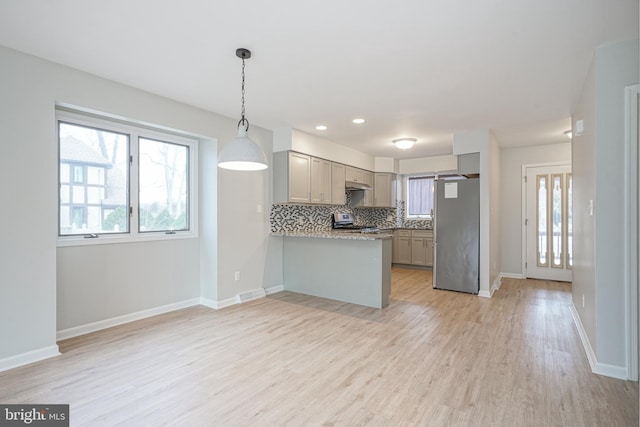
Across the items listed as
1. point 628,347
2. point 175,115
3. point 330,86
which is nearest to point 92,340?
point 175,115

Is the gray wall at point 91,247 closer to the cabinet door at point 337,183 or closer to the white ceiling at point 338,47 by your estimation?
the white ceiling at point 338,47

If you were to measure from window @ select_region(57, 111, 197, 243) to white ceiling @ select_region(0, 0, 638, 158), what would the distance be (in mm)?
660

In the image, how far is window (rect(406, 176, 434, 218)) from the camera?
7645mm

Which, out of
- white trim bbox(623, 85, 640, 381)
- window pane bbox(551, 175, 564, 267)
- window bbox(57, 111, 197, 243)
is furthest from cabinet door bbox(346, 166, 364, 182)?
white trim bbox(623, 85, 640, 381)

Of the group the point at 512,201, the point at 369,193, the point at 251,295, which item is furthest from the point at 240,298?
the point at 512,201

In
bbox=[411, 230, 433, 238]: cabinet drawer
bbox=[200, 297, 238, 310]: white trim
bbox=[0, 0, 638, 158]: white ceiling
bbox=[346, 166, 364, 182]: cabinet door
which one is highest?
bbox=[0, 0, 638, 158]: white ceiling

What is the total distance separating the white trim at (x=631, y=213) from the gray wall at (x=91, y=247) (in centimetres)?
395

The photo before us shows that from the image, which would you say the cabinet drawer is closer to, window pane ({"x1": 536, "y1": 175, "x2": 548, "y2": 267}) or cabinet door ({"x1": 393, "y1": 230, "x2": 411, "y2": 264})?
cabinet door ({"x1": 393, "y1": 230, "x2": 411, "y2": 264})

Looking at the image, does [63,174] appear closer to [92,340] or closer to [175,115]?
[175,115]

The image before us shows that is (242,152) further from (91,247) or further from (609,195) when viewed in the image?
(609,195)

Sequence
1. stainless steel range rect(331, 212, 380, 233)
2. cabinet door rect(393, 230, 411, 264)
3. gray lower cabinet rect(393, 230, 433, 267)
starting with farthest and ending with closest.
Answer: cabinet door rect(393, 230, 411, 264) < gray lower cabinet rect(393, 230, 433, 267) < stainless steel range rect(331, 212, 380, 233)

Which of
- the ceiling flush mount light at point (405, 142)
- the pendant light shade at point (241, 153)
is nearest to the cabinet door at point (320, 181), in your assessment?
the ceiling flush mount light at point (405, 142)

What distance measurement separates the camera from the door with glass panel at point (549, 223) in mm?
5672

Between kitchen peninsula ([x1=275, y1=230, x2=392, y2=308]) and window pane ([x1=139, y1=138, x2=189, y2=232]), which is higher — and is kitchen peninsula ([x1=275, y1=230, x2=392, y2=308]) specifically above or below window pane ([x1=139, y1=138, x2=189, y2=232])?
below
